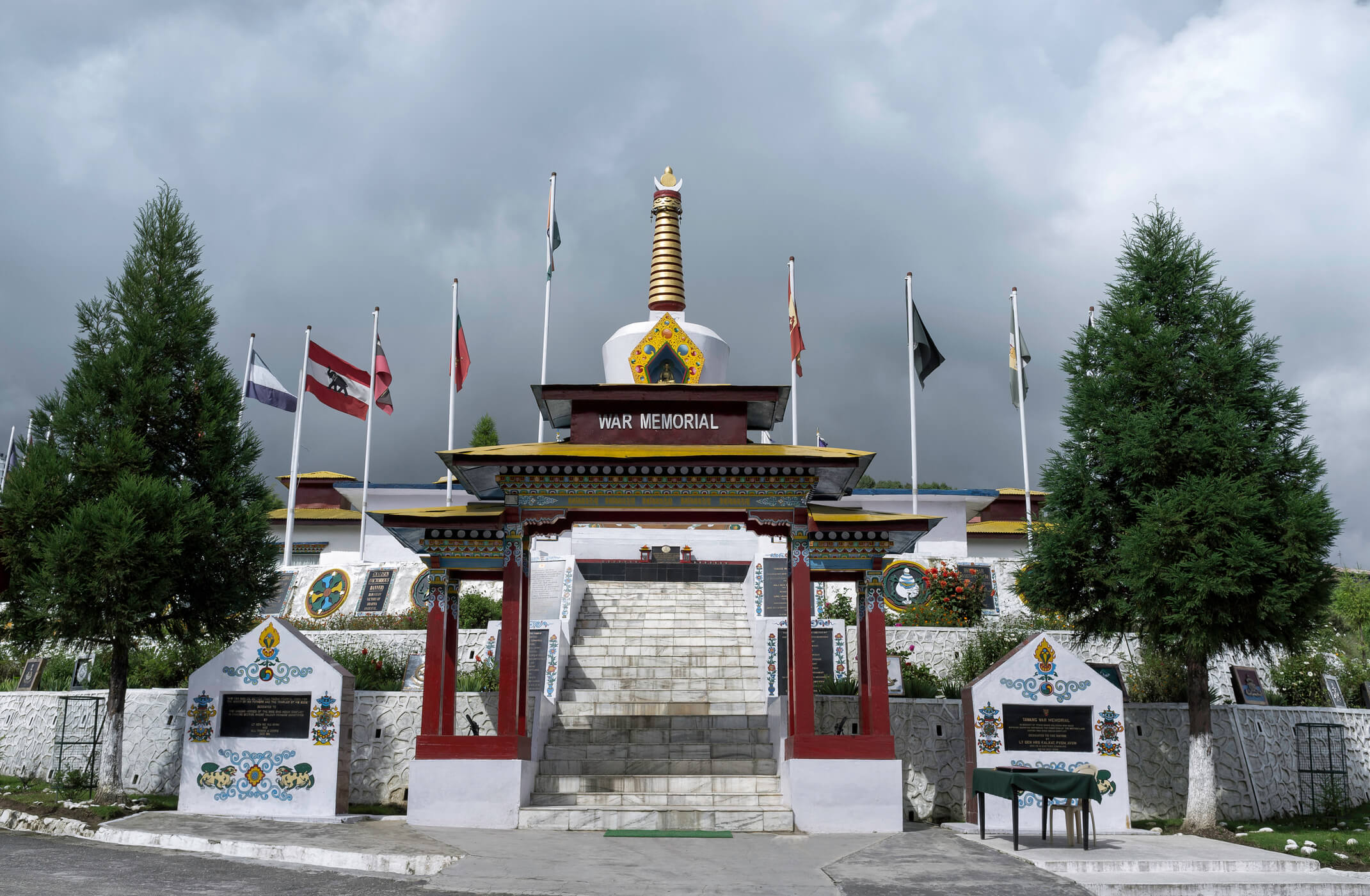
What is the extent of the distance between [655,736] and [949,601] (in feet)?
30.1

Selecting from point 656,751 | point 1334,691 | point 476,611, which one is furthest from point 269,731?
point 1334,691

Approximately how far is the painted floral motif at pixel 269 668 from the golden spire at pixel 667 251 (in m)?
10.8

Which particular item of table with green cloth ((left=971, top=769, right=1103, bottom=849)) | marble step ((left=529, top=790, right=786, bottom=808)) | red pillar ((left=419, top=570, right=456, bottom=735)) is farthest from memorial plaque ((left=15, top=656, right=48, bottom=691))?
table with green cloth ((left=971, top=769, right=1103, bottom=849))

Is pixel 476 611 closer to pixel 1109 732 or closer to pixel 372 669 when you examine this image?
pixel 372 669

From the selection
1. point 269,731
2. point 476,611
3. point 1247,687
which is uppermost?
point 476,611

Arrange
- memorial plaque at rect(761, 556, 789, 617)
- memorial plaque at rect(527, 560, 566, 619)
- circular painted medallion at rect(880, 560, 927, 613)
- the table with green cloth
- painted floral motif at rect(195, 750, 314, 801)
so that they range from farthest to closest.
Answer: circular painted medallion at rect(880, 560, 927, 613), memorial plaque at rect(761, 556, 789, 617), memorial plaque at rect(527, 560, 566, 619), painted floral motif at rect(195, 750, 314, 801), the table with green cloth

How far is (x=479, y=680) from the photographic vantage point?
16.8 m

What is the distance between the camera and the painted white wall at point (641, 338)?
853 inches

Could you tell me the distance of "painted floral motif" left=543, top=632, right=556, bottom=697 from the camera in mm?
17016

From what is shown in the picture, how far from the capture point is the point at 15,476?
14.3 metres

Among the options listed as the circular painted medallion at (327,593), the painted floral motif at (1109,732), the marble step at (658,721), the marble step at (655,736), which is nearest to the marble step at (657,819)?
the marble step at (655,736)

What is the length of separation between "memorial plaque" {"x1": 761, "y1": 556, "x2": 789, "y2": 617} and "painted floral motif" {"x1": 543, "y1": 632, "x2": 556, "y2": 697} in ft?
13.9

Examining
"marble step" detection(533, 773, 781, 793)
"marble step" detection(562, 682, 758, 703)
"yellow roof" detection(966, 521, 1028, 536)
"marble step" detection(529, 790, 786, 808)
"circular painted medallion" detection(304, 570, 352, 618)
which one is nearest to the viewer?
"marble step" detection(529, 790, 786, 808)

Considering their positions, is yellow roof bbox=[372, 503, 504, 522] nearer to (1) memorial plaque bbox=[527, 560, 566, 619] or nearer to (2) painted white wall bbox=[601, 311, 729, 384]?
(1) memorial plaque bbox=[527, 560, 566, 619]
